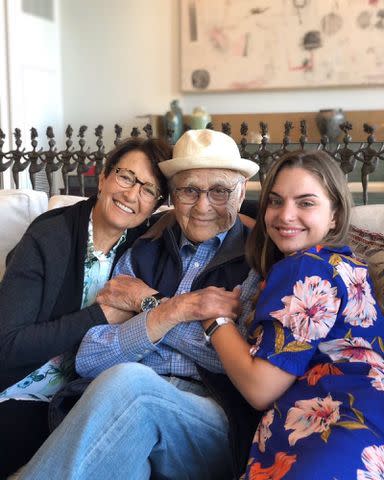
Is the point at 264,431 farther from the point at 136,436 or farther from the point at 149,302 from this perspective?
the point at 149,302

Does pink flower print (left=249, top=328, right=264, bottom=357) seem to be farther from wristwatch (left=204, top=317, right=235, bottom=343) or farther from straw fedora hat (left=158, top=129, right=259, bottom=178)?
straw fedora hat (left=158, top=129, right=259, bottom=178)

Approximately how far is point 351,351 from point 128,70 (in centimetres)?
514

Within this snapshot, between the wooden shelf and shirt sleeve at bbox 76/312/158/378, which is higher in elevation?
the wooden shelf

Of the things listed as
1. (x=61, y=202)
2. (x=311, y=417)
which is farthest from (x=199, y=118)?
(x=311, y=417)

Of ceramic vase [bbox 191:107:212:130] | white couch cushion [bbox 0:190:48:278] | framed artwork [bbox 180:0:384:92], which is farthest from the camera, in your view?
ceramic vase [bbox 191:107:212:130]

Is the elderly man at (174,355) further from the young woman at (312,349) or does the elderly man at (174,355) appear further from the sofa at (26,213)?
the sofa at (26,213)

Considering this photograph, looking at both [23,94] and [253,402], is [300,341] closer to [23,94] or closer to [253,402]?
[253,402]

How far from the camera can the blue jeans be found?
1.10 m

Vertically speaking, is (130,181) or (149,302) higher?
(130,181)

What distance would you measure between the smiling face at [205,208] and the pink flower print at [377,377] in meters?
0.56

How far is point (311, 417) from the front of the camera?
1082 millimetres

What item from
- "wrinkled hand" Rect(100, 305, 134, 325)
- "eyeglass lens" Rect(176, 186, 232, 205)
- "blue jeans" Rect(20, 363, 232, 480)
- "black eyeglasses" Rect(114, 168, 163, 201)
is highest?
"black eyeglasses" Rect(114, 168, 163, 201)

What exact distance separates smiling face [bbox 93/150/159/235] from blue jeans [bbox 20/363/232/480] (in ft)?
1.57

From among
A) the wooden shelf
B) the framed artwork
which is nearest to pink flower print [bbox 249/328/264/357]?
the wooden shelf
